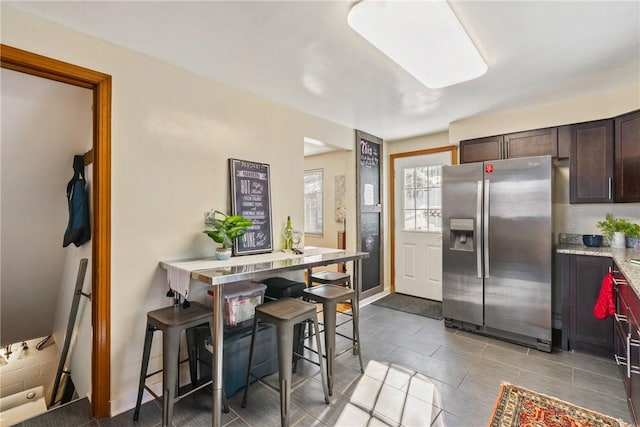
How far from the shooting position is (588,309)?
8.86 ft

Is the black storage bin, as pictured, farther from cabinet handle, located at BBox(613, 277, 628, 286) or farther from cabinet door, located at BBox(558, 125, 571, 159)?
cabinet door, located at BBox(558, 125, 571, 159)

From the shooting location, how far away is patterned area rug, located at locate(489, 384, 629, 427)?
183 centimetres

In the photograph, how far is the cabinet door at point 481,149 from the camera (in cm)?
341

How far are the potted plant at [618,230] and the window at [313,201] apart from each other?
11.8ft

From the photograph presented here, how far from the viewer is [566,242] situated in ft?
10.6

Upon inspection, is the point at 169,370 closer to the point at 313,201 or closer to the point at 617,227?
the point at 313,201

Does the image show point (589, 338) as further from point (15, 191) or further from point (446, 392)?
point (15, 191)

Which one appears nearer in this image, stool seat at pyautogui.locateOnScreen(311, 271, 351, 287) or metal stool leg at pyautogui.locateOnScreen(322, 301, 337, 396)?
metal stool leg at pyautogui.locateOnScreen(322, 301, 337, 396)

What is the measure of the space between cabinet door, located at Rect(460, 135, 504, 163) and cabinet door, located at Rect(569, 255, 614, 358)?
1.33 m

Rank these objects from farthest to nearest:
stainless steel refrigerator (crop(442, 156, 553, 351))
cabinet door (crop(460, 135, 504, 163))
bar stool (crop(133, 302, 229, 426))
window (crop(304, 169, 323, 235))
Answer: window (crop(304, 169, 323, 235))
cabinet door (crop(460, 135, 504, 163))
stainless steel refrigerator (crop(442, 156, 553, 351))
bar stool (crop(133, 302, 229, 426))

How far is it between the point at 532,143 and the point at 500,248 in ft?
3.97

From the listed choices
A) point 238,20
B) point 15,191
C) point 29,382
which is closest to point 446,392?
point 238,20

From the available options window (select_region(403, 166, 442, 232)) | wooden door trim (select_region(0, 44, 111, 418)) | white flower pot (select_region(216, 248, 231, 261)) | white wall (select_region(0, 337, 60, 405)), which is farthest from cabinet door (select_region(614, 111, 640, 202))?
white wall (select_region(0, 337, 60, 405))

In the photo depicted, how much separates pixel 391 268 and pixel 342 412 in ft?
9.76
